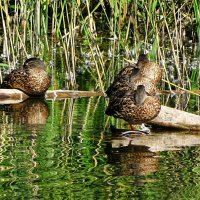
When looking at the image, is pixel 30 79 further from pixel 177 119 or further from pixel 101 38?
pixel 101 38

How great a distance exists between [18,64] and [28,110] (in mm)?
3463

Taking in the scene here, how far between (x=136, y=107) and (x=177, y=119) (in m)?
0.43

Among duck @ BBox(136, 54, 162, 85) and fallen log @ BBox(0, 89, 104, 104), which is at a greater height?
duck @ BBox(136, 54, 162, 85)

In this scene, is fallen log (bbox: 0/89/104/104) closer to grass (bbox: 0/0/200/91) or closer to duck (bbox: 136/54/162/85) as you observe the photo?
grass (bbox: 0/0/200/91)

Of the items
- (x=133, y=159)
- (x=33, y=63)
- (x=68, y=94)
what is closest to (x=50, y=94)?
(x=68, y=94)

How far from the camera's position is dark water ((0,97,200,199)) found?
6285mm

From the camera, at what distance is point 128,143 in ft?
27.1

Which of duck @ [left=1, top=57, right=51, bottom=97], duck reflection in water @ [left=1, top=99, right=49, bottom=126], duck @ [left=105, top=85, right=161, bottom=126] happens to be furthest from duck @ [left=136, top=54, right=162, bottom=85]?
duck @ [left=105, top=85, right=161, bottom=126]

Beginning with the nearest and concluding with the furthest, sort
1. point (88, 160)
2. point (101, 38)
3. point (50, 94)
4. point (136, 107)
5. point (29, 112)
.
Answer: point (88, 160)
point (136, 107)
point (29, 112)
point (50, 94)
point (101, 38)

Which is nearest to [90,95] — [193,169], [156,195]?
[193,169]

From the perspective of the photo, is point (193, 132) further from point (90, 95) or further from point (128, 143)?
point (90, 95)

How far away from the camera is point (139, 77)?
36.0 ft

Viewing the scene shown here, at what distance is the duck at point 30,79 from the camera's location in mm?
11734

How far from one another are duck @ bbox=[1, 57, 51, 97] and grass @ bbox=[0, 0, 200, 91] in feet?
0.66
